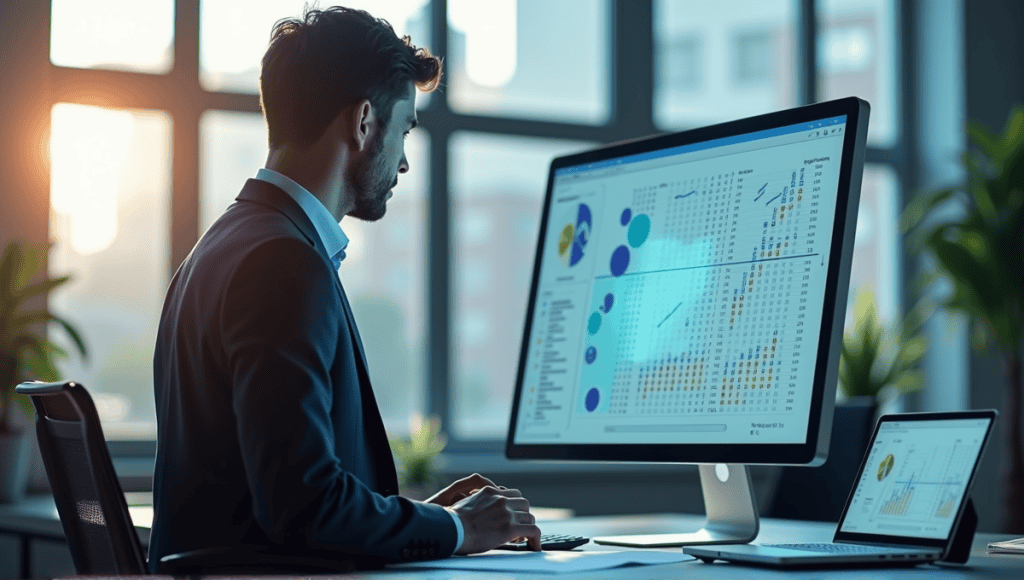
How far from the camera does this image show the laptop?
4.24 ft

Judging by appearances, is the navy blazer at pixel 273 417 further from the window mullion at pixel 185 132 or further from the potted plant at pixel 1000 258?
the potted plant at pixel 1000 258

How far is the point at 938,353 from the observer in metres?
6.04

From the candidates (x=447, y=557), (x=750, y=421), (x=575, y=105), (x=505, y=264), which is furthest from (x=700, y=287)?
(x=575, y=105)

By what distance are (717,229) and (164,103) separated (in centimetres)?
342

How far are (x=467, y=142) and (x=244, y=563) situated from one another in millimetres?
4026

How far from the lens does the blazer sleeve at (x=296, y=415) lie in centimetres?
119

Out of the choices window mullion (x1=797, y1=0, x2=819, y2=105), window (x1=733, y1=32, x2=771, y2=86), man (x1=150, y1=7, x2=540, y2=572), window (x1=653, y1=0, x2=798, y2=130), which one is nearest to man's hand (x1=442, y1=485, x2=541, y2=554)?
man (x1=150, y1=7, x2=540, y2=572)

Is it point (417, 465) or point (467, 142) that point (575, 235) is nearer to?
point (417, 465)

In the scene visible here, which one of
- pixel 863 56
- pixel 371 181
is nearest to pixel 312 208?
pixel 371 181

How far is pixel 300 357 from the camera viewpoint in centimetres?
122

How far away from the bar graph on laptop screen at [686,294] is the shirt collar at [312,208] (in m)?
0.36

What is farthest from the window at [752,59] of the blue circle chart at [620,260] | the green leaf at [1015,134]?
the blue circle chart at [620,260]

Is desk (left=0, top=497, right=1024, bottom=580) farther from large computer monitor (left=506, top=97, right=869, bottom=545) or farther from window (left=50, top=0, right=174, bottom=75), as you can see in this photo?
window (left=50, top=0, right=174, bottom=75)

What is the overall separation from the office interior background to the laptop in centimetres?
309
